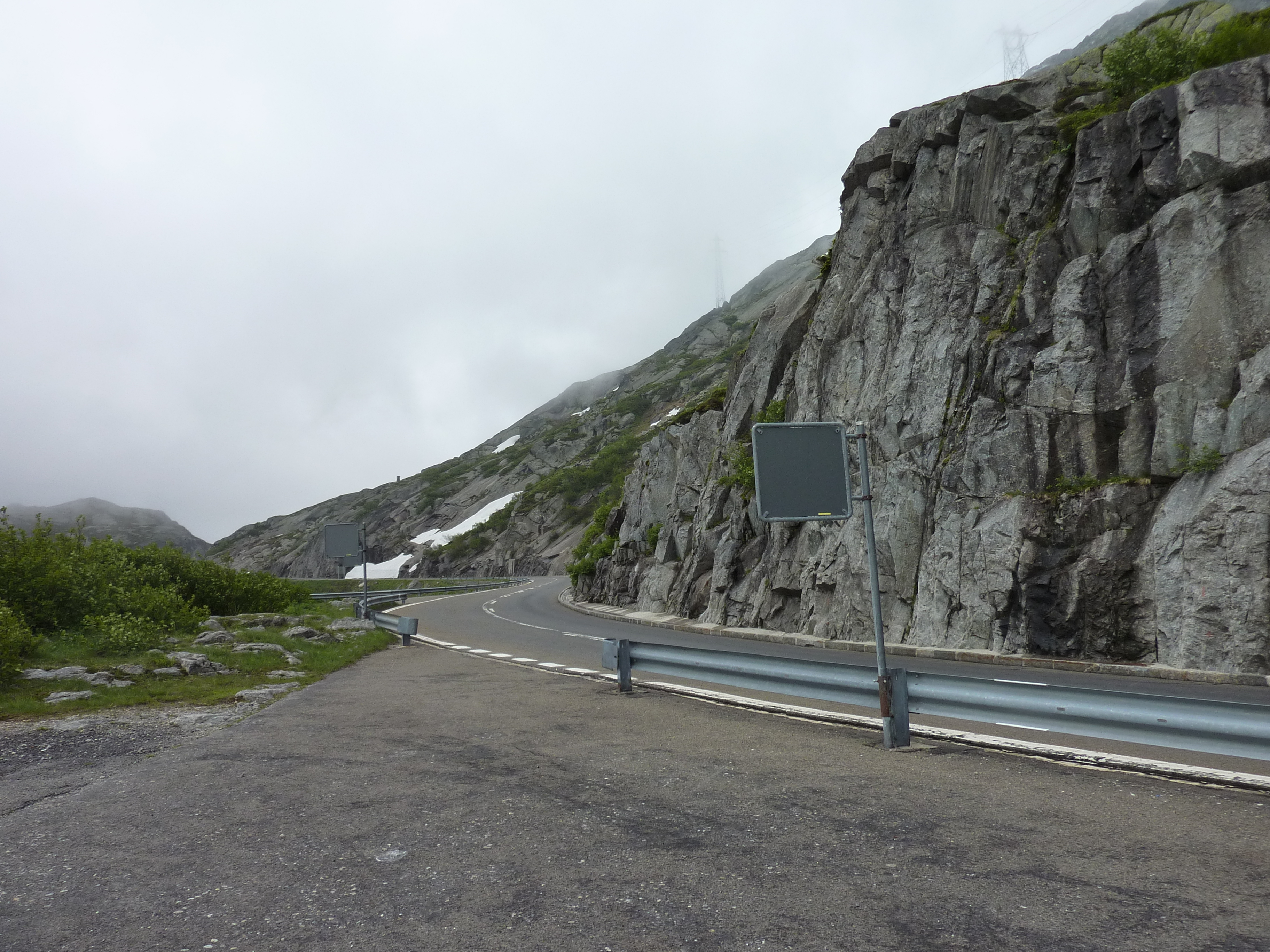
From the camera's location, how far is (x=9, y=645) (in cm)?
1047

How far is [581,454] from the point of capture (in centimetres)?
12594

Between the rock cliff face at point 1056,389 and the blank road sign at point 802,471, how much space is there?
851 cm

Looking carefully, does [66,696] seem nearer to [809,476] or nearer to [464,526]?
[809,476]

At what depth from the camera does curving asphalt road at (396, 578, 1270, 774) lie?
6.57 m

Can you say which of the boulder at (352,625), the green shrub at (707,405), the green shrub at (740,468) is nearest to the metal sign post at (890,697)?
the boulder at (352,625)

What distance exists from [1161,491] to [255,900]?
15.3 meters

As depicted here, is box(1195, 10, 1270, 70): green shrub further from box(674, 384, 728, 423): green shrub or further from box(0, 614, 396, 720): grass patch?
box(674, 384, 728, 423): green shrub

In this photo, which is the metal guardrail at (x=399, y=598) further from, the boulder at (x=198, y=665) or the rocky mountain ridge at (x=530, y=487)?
the rocky mountain ridge at (x=530, y=487)

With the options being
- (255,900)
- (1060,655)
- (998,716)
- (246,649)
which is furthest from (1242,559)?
(246,649)

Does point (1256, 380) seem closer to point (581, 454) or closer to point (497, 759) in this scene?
point (497, 759)

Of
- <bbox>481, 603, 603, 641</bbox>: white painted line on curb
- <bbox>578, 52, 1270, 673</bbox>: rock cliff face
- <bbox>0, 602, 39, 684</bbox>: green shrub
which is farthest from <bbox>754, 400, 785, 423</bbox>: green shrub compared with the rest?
<bbox>0, 602, 39, 684</bbox>: green shrub

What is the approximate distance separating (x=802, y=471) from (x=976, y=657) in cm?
980

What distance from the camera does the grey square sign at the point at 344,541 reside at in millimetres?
25031

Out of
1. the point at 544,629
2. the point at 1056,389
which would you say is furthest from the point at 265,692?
the point at 1056,389
